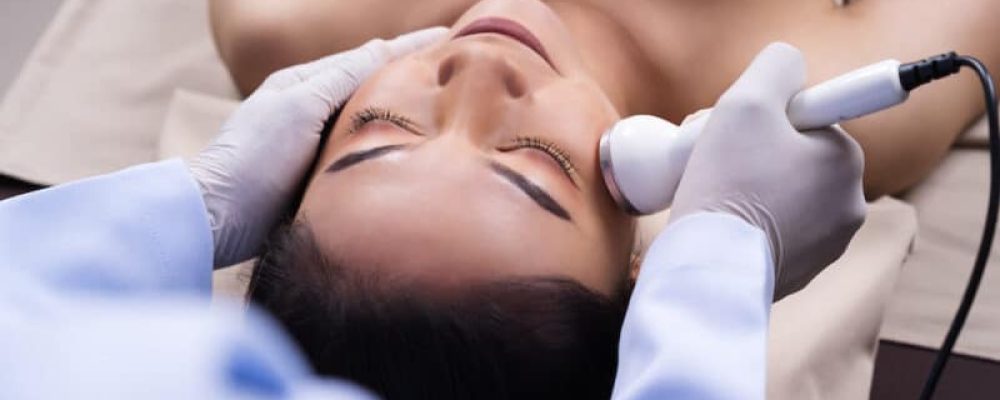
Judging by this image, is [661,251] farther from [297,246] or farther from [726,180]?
[297,246]

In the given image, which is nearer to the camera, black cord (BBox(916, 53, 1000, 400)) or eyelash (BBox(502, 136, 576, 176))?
black cord (BBox(916, 53, 1000, 400))

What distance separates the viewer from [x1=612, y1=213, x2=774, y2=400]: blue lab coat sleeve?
2.49ft

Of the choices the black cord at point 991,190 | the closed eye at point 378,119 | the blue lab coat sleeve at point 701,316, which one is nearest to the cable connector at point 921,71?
the black cord at point 991,190

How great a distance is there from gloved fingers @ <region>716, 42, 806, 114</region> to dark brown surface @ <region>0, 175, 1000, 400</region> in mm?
420

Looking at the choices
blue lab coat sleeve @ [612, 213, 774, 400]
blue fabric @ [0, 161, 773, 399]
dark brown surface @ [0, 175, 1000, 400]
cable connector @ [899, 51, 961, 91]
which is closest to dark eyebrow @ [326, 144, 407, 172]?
blue fabric @ [0, 161, 773, 399]

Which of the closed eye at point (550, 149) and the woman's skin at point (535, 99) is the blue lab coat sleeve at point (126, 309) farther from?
the closed eye at point (550, 149)

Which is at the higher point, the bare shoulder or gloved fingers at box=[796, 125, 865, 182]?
gloved fingers at box=[796, 125, 865, 182]

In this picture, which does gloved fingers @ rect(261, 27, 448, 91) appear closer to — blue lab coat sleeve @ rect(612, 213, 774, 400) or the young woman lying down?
the young woman lying down

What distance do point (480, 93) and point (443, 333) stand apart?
234mm

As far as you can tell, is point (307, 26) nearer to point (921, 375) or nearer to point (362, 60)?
point (362, 60)

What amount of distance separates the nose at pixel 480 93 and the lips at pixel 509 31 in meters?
0.05

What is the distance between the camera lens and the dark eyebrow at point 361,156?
3.13ft

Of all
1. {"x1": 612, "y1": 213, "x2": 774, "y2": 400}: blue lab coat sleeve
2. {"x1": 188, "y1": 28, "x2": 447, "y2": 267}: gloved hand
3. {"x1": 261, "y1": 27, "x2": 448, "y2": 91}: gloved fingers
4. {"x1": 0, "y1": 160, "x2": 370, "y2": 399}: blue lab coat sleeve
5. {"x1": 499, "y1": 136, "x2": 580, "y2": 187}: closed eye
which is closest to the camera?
{"x1": 0, "y1": 160, "x2": 370, "y2": 399}: blue lab coat sleeve

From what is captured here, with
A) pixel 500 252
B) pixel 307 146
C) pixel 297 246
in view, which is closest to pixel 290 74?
pixel 307 146
